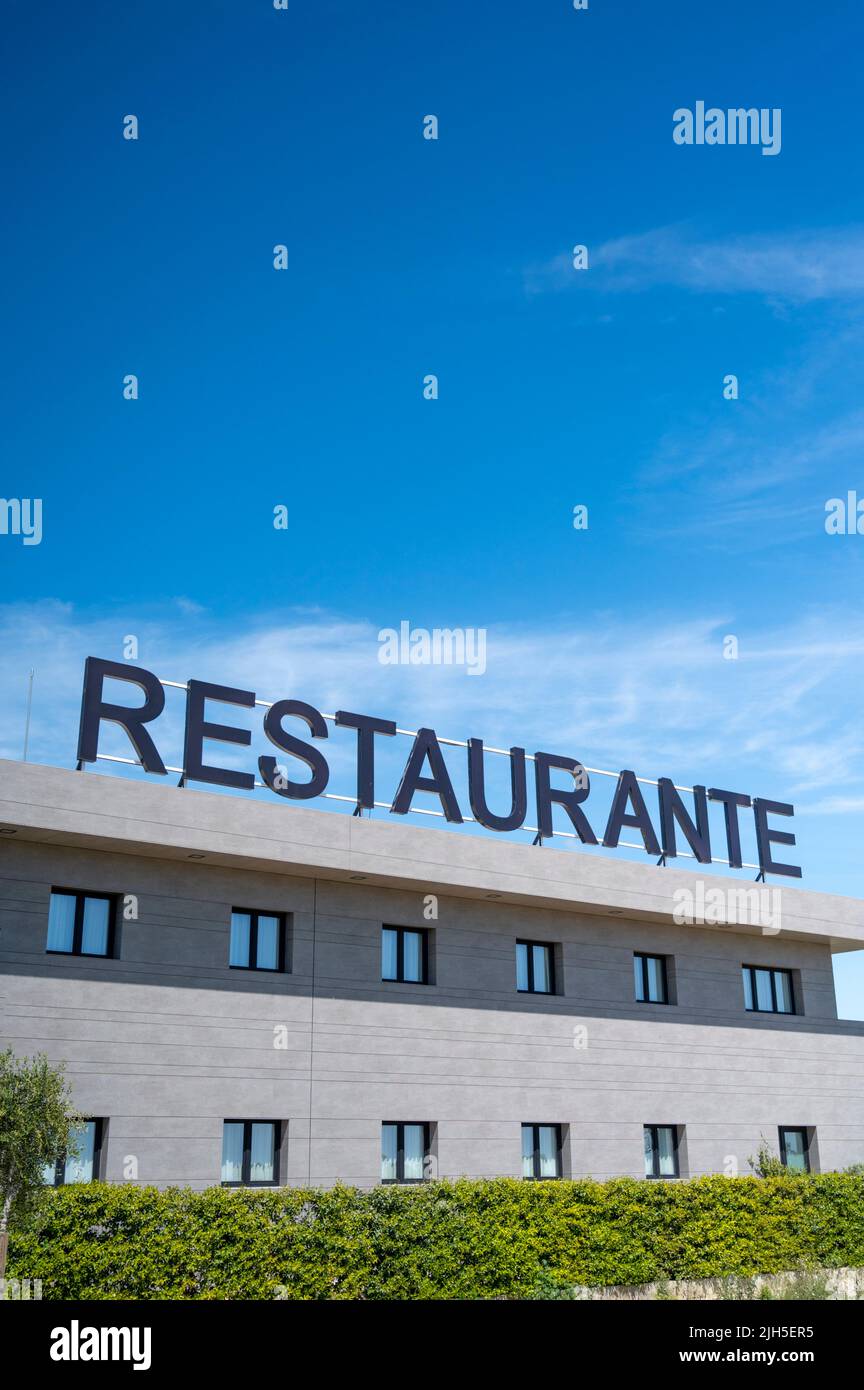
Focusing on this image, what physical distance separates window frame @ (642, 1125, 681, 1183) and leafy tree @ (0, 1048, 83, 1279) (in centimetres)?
1457

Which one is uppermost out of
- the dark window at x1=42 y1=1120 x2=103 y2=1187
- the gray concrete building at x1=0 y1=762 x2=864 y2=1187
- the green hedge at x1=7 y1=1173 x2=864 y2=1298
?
the gray concrete building at x1=0 y1=762 x2=864 y2=1187

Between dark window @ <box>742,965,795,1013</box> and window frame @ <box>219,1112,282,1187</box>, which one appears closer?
window frame @ <box>219,1112,282,1187</box>

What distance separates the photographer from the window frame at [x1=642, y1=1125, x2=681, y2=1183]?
26672 mm

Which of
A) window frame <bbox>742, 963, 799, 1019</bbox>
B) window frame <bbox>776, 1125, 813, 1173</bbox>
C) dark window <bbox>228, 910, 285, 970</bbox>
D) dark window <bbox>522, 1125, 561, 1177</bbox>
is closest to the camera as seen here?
dark window <bbox>228, 910, 285, 970</bbox>

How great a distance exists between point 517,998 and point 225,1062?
22.9 ft

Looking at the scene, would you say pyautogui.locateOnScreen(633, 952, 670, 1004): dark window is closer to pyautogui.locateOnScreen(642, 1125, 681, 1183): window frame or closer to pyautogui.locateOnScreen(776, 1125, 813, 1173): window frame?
pyautogui.locateOnScreen(642, 1125, 681, 1183): window frame

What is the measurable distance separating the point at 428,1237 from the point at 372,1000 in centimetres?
450

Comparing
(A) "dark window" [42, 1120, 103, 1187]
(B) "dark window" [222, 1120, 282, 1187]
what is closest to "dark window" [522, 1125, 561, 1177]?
(B) "dark window" [222, 1120, 282, 1187]

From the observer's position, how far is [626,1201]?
23391 mm

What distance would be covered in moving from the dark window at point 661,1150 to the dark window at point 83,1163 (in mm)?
12715

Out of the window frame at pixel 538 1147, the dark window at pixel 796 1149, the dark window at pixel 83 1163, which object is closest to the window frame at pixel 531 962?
the window frame at pixel 538 1147

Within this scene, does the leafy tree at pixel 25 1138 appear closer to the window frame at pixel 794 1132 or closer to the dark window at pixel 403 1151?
the dark window at pixel 403 1151
